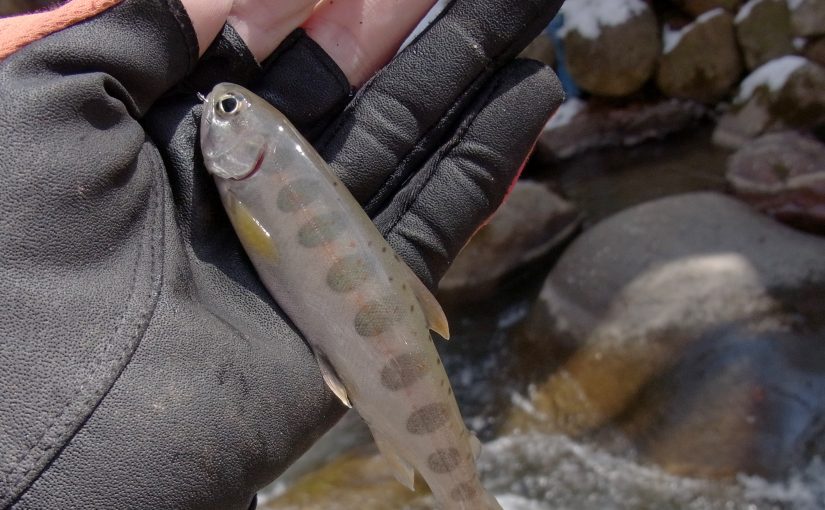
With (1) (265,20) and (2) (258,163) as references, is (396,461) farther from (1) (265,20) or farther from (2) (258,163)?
(1) (265,20)

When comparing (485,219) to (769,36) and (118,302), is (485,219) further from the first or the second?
(769,36)

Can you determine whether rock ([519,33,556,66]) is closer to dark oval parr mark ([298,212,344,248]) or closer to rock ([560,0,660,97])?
rock ([560,0,660,97])

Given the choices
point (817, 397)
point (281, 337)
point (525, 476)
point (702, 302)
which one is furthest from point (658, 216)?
point (281, 337)

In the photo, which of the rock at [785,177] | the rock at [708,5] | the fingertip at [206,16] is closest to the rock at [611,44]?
the rock at [708,5]

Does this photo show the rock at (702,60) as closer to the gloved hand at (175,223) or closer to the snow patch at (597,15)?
the snow patch at (597,15)

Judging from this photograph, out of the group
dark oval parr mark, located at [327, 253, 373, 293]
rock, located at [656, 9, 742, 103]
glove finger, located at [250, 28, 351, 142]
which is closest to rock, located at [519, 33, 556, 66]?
rock, located at [656, 9, 742, 103]

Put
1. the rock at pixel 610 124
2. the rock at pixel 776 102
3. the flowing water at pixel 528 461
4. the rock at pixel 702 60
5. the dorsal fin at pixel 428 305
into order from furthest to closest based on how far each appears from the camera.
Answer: the rock at pixel 610 124, the rock at pixel 702 60, the rock at pixel 776 102, the flowing water at pixel 528 461, the dorsal fin at pixel 428 305
